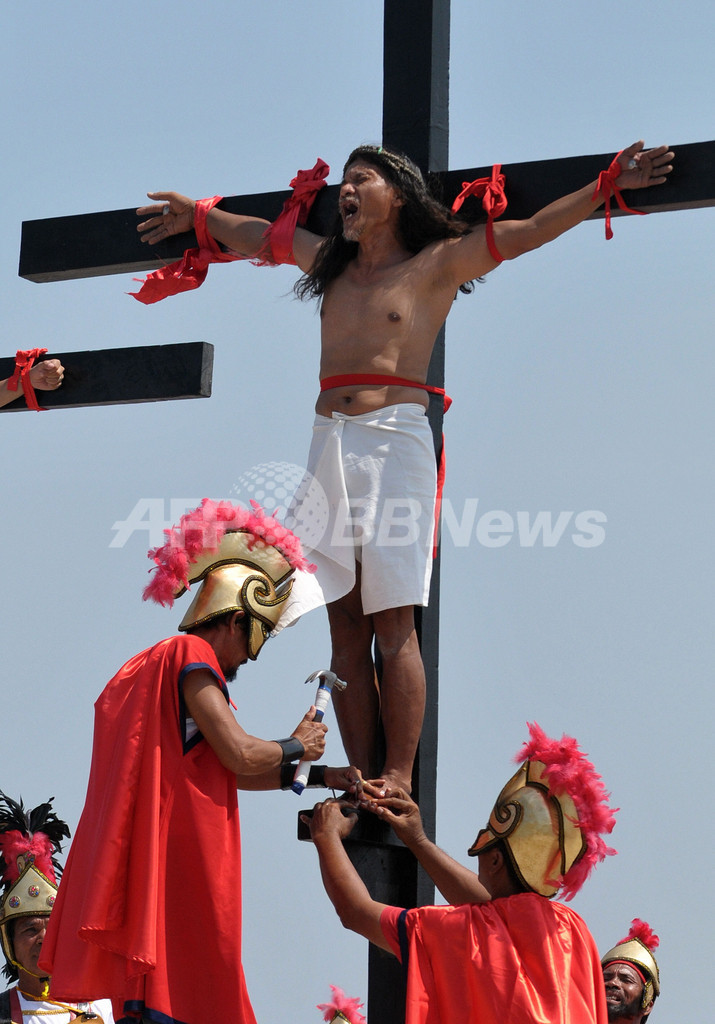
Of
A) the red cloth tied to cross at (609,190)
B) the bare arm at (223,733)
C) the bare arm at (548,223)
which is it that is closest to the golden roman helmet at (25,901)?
the bare arm at (223,733)

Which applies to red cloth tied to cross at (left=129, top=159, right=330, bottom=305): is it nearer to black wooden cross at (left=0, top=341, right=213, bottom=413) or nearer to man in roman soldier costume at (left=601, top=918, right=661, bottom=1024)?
black wooden cross at (left=0, top=341, right=213, bottom=413)

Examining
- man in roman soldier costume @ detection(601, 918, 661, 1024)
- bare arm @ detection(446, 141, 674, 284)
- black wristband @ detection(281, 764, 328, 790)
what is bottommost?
man in roman soldier costume @ detection(601, 918, 661, 1024)

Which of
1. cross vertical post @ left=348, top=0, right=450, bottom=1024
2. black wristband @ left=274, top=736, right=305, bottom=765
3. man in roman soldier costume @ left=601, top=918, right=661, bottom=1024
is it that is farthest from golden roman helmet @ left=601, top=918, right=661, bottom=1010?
black wristband @ left=274, top=736, right=305, bottom=765

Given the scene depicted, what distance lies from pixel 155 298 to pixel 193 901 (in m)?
2.13

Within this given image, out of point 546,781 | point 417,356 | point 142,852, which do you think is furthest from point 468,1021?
point 417,356

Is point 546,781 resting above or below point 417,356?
below

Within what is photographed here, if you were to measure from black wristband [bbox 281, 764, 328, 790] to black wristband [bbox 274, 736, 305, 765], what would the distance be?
60mm

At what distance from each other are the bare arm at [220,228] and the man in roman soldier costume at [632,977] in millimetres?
2511

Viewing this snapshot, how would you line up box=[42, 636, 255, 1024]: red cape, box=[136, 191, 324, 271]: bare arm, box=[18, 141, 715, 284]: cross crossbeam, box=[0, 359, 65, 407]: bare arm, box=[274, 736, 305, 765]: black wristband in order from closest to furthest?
box=[42, 636, 255, 1024]: red cape
box=[274, 736, 305, 765]: black wristband
box=[18, 141, 715, 284]: cross crossbeam
box=[136, 191, 324, 271]: bare arm
box=[0, 359, 65, 407]: bare arm

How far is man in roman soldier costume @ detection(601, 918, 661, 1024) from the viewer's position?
573 centimetres

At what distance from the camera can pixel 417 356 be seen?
503 cm

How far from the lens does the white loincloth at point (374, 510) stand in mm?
4887

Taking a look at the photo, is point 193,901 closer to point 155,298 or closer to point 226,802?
point 226,802

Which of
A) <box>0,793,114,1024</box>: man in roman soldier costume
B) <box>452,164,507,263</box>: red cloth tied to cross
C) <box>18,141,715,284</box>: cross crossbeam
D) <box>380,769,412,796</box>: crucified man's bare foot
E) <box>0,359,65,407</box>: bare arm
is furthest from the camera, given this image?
<box>0,793,114,1024</box>: man in roman soldier costume
